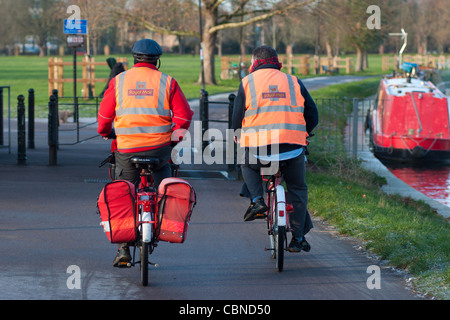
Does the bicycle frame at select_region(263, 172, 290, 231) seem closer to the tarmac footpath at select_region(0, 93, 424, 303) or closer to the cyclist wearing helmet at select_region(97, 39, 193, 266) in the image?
the tarmac footpath at select_region(0, 93, 424, 303)

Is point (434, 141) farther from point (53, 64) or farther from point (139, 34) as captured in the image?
point (139, 34)

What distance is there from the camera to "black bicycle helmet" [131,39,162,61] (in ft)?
22.1

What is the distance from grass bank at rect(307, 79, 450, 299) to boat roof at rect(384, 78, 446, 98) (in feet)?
31.8

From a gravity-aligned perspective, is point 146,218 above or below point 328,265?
above

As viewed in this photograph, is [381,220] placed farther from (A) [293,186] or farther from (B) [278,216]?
(B) [278,216]

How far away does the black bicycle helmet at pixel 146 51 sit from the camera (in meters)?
6.72

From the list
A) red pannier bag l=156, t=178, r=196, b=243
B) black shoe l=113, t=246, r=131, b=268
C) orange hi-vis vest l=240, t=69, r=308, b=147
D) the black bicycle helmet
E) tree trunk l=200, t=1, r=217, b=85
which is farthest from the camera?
tree trunk l=200, t=1, r=217, b=85

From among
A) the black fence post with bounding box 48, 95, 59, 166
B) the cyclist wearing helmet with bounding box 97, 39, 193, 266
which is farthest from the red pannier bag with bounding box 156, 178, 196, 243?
the black fence post with bounding box 48, 95, 59, 166

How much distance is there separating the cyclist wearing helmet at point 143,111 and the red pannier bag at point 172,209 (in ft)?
0.96

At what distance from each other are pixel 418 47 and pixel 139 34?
5133 cm

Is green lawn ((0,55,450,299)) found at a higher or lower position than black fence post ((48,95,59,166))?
lower

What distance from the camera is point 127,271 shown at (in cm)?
705

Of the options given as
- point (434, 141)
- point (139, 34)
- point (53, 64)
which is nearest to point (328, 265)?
point (434, 141)

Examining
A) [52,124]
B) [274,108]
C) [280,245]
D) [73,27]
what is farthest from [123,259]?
[73,27]
